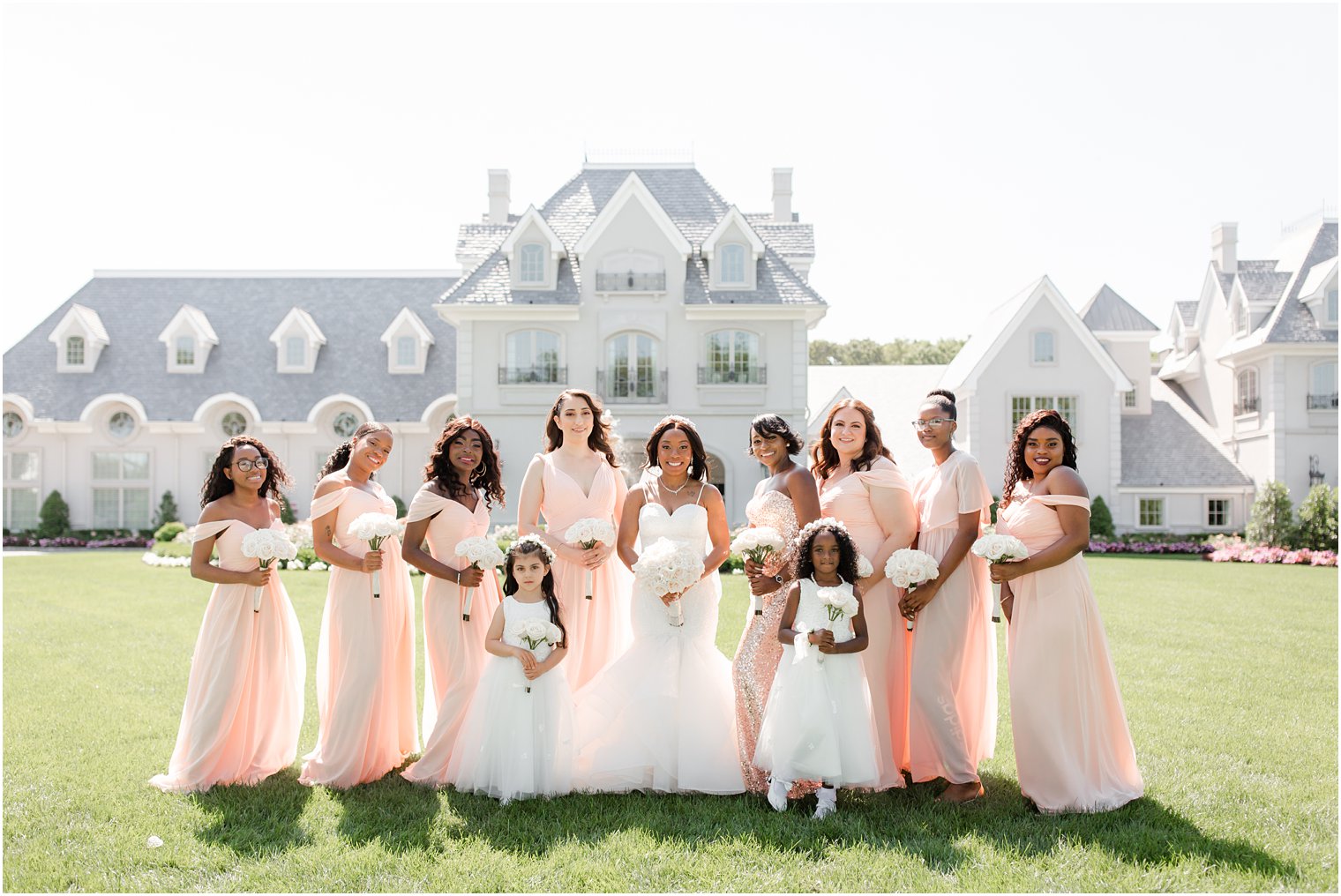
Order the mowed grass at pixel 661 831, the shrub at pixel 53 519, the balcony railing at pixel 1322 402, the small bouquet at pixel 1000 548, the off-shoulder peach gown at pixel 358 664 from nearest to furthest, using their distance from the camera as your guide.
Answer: the mowed grass at pixel 661 831, the small bouquet at pixel 1000 548, the off-shoulder peach gown at pixel 358 664, the balcony railing at pixel 1322 402, the shrub at pixel 53 519

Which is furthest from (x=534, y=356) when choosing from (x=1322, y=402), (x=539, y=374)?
(x=1322, y=402)

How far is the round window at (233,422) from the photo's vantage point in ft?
105

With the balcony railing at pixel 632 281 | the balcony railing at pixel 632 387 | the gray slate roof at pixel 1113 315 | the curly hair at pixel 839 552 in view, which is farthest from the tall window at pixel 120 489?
the gray slate roof at pixel 1113 315

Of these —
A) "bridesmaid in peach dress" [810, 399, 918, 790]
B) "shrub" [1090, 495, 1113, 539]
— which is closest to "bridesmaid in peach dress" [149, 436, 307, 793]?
"bridesmaid in peach dress" [810, 399, 918, 790]

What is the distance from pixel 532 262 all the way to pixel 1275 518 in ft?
73.4

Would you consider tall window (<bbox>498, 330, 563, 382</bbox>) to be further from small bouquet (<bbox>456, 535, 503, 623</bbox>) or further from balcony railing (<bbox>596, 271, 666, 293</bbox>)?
small bouquet (<bbox>456, 535, 503, 623</bbox>)

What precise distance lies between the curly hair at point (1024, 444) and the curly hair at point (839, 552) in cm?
121

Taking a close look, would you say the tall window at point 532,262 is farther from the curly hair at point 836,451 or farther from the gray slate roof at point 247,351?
the curly hair at point 836,451

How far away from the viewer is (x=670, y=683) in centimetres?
602

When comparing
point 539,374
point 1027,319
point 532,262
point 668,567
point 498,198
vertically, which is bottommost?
point 668,567

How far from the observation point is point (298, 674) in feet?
22.1

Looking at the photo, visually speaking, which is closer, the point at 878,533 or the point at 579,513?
the point at 878,533

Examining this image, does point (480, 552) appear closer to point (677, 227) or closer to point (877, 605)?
point (877, 605)

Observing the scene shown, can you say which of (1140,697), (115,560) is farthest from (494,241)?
(1140,697)
